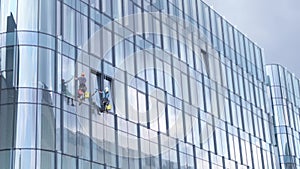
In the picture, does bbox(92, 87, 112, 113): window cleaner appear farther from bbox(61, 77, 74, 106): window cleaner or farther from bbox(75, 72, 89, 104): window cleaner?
bbox(61, 77, 74, 106): window cleaner

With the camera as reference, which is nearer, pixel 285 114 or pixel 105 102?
pixel 105 102

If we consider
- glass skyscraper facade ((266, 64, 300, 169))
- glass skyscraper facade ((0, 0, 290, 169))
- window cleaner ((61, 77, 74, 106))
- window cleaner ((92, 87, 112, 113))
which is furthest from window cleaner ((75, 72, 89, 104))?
glass skyscraper facade ((266, 64, 300, 169))

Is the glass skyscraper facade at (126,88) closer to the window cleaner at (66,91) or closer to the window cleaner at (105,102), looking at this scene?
the window cleaner at (66,91)

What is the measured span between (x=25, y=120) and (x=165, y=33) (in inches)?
774

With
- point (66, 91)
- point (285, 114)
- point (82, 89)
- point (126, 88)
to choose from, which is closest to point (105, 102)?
point (82, 89)

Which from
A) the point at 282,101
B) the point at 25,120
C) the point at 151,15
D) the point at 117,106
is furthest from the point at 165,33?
the point at 282,101

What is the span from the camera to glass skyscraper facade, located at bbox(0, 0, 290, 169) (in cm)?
3547

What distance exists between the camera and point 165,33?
5075 centimetres

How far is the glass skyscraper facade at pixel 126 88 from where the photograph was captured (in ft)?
116

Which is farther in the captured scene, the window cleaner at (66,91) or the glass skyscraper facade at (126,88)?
Answer: the window cleaner at (66,91)

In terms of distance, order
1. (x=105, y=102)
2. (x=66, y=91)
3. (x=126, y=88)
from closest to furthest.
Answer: (x=66, y=91) → (x=105, y=102) → (x=126, y=88)

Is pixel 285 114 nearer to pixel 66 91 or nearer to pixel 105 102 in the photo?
pixel 105 102

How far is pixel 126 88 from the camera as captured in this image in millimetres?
43188

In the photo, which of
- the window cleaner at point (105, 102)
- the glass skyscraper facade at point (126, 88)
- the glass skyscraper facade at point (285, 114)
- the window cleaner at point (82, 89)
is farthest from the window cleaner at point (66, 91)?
the glass skyscraper facade at point (285, 114)
